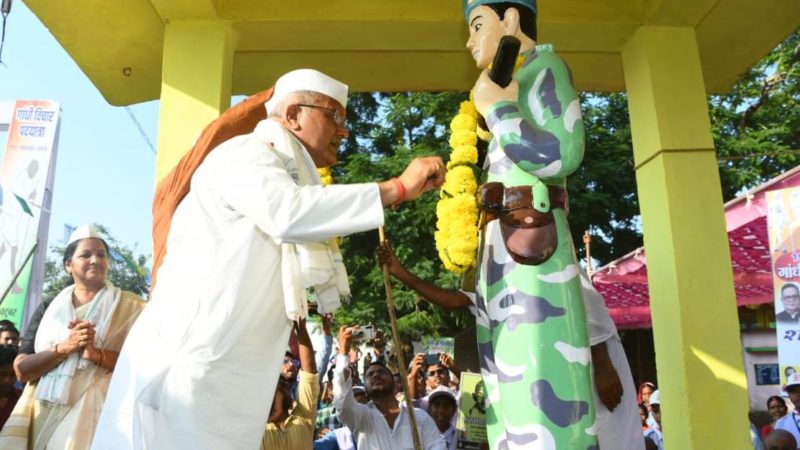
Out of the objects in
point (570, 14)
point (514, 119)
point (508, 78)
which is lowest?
point (514, 119)

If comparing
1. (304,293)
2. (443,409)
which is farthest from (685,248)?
(443,409)

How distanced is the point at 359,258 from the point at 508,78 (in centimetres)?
1039

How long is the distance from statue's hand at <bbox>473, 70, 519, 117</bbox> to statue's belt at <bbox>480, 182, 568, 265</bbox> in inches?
12.0

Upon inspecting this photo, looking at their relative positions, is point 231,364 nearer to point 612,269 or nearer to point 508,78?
point 508,78

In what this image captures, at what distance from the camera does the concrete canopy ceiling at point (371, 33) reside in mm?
4012

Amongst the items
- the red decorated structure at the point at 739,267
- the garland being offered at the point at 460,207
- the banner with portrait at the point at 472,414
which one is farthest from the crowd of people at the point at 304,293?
the red decorated structure at the point at 739,267

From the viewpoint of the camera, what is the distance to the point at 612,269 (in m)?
10.4

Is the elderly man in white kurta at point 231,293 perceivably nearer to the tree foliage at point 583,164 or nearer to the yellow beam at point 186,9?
the yellow beam at point 186,9

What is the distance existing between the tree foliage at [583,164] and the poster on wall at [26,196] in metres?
4.88

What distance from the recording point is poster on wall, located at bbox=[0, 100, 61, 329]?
8.88 meters

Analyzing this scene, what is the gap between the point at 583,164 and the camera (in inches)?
556

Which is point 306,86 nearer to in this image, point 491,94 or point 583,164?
point 491,94

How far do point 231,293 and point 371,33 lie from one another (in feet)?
8.72

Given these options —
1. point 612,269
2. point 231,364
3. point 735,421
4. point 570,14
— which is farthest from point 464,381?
point 612,269
